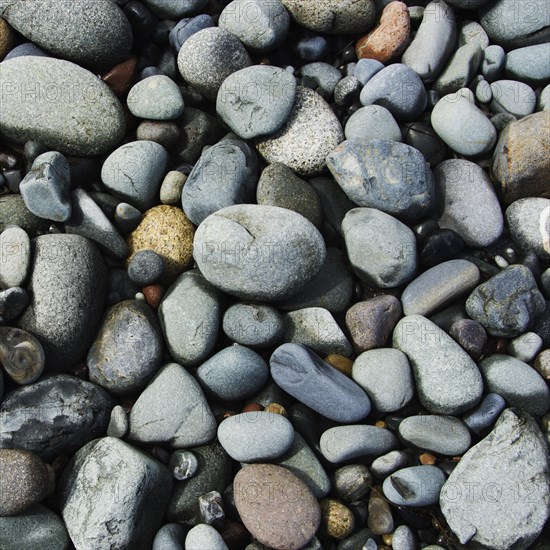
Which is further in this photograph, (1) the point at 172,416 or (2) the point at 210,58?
(2) the point at 210,58

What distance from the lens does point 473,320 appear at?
323cm

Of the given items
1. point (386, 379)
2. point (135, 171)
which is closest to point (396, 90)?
point (135, 171)

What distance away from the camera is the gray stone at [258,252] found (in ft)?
9.90

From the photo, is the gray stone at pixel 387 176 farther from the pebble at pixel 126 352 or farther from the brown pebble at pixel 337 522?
the brown pebble at pixel 337 522

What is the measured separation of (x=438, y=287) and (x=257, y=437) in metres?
1.26

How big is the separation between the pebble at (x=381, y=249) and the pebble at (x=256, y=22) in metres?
1.34

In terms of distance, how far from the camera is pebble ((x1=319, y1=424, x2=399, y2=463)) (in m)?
2.83

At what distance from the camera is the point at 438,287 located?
10.7 ft

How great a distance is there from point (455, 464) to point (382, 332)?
0.73 meters

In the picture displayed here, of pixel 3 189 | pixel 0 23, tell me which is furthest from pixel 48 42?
pixel 3 189

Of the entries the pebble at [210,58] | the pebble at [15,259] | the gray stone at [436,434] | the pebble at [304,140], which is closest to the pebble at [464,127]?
the pebble at [304,140]

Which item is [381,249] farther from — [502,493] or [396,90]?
[502,493]

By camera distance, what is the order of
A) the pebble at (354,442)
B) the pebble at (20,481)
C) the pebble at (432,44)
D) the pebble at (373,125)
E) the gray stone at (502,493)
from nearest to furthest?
1. the pebble at (20,481)
2. the gray stone at (502,493)
3. the pebble at (354,442)
4. the pebble at (373,125)
5. the pebble at (432,44)

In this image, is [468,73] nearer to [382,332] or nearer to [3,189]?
[382,332]
